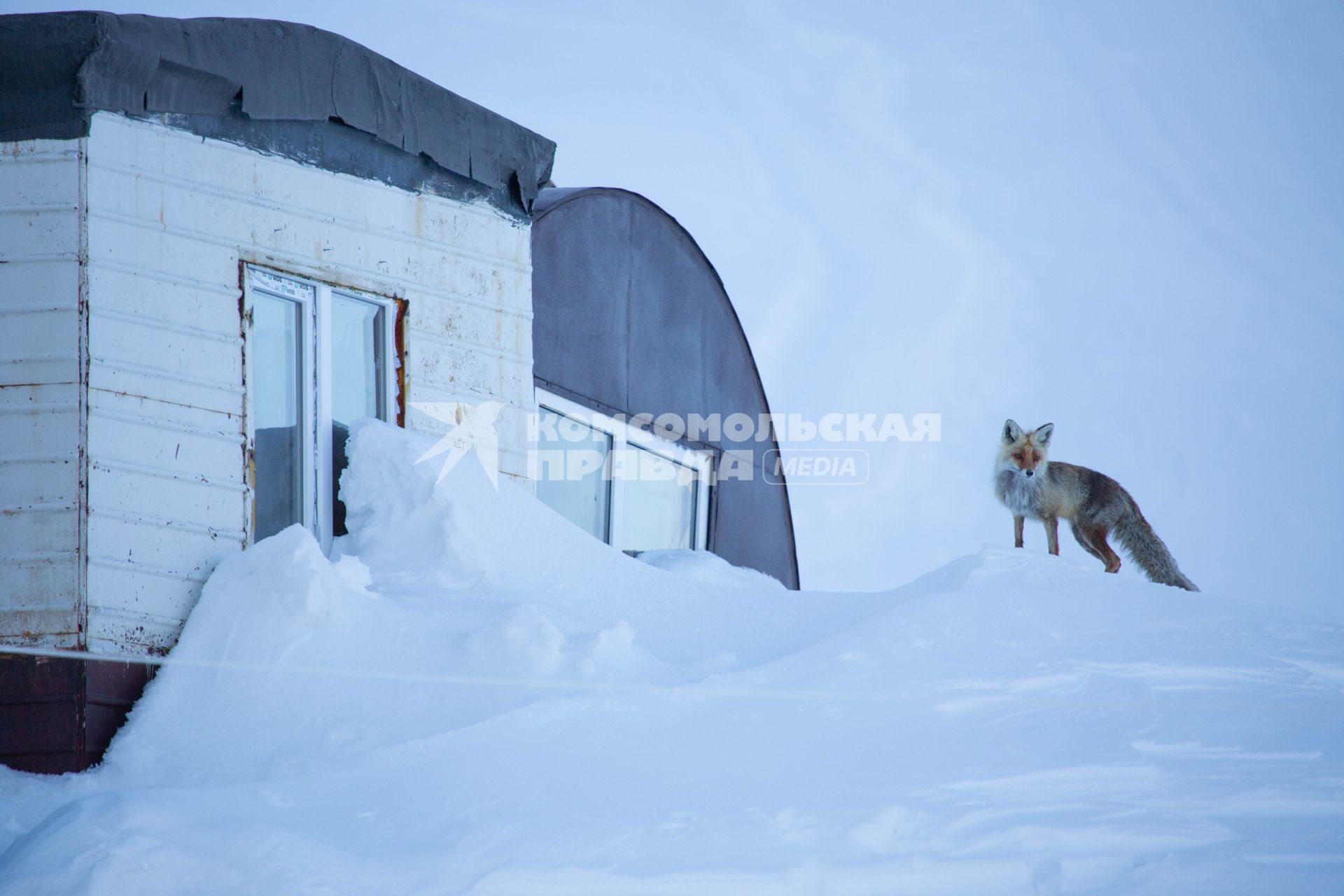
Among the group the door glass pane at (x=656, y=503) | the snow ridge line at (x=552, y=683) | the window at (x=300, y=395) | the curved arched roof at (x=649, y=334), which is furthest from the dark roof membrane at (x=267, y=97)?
the door glass pane at (x=656, y=503)

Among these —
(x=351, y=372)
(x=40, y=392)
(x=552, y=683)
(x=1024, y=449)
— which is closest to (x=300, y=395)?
(x=351, y=372)

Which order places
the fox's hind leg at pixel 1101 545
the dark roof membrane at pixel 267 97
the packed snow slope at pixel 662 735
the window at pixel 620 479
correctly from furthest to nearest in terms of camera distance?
the window at pixel 620 479 → the fox's hind leg at pixel 1101 545 → the dark roof membrane at pixel 267 97 → the packed snow slope at pixel 662 735

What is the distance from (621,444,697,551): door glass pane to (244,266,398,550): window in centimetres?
285

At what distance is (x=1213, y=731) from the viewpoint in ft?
14.0

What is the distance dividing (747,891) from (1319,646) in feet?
10.7

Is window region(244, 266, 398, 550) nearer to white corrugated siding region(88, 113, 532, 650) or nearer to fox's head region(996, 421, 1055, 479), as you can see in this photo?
white corrugated siding region(88, 113, 532, 650)

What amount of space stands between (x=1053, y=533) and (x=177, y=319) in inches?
204

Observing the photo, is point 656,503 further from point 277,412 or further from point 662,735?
point 662,735

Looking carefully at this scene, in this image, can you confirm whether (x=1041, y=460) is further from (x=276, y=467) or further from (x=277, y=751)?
(x=277, y=751)

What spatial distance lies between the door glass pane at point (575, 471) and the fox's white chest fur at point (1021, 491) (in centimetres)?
257

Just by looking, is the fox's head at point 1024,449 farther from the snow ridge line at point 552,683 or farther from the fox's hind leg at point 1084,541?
the snow ridge line at point 552,683

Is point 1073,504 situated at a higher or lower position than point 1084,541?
higher

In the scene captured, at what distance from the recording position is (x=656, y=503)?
8945 millimetres

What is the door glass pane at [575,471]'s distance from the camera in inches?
305
